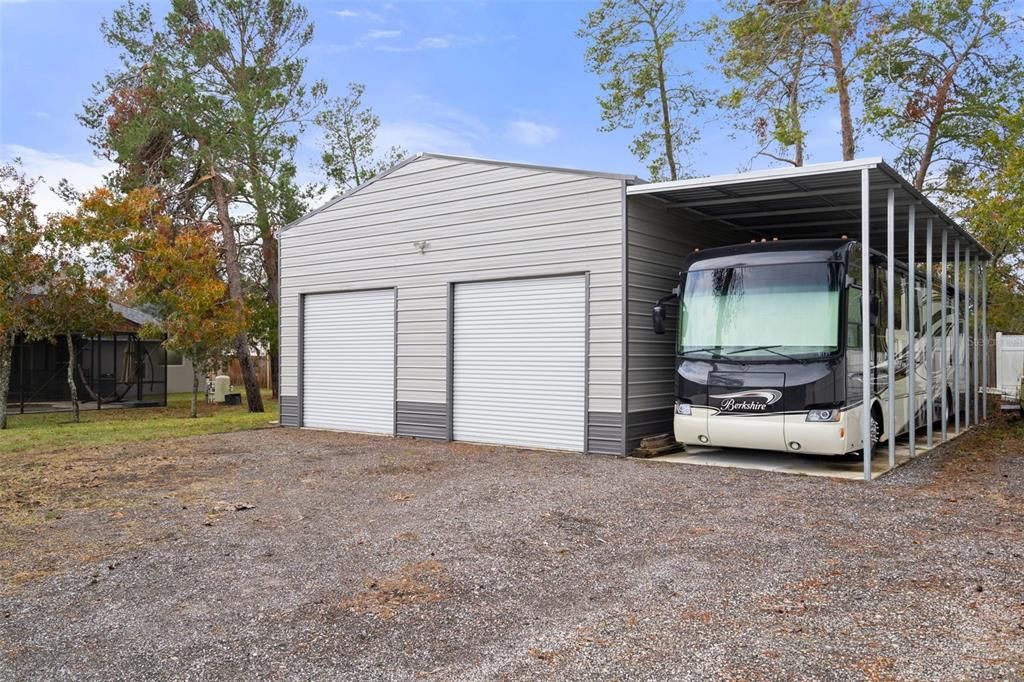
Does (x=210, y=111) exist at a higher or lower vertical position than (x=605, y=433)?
higher

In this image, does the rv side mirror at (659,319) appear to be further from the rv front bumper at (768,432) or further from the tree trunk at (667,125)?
the tree trunk at (667,125)

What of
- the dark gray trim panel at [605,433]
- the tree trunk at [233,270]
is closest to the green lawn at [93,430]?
the tree trunk at [233,270]

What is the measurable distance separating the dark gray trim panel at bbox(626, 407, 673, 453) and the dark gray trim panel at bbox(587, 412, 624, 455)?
0.12 m

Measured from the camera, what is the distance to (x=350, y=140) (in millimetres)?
28094

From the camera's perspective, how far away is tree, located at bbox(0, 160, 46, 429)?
53.9 feet

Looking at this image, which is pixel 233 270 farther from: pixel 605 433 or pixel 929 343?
→ pixel 929 343

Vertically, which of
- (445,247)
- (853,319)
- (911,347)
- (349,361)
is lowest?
(349,361)

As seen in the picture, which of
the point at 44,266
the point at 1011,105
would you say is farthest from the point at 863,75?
the point at 44,266

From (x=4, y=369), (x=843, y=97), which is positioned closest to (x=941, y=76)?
(x=843, y=97)

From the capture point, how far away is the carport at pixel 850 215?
817cm

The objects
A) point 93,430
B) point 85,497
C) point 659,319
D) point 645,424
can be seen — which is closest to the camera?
point 85,497

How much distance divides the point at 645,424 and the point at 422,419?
12.4 feet

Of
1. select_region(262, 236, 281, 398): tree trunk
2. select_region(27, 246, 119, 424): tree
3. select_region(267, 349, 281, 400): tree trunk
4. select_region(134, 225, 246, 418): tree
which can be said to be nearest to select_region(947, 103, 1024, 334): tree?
select_region(134, 225, 246, 418): tree

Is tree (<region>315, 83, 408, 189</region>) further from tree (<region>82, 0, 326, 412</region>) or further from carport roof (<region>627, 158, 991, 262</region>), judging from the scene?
carport roof (<region>627, 158, 991, 262</region>)
